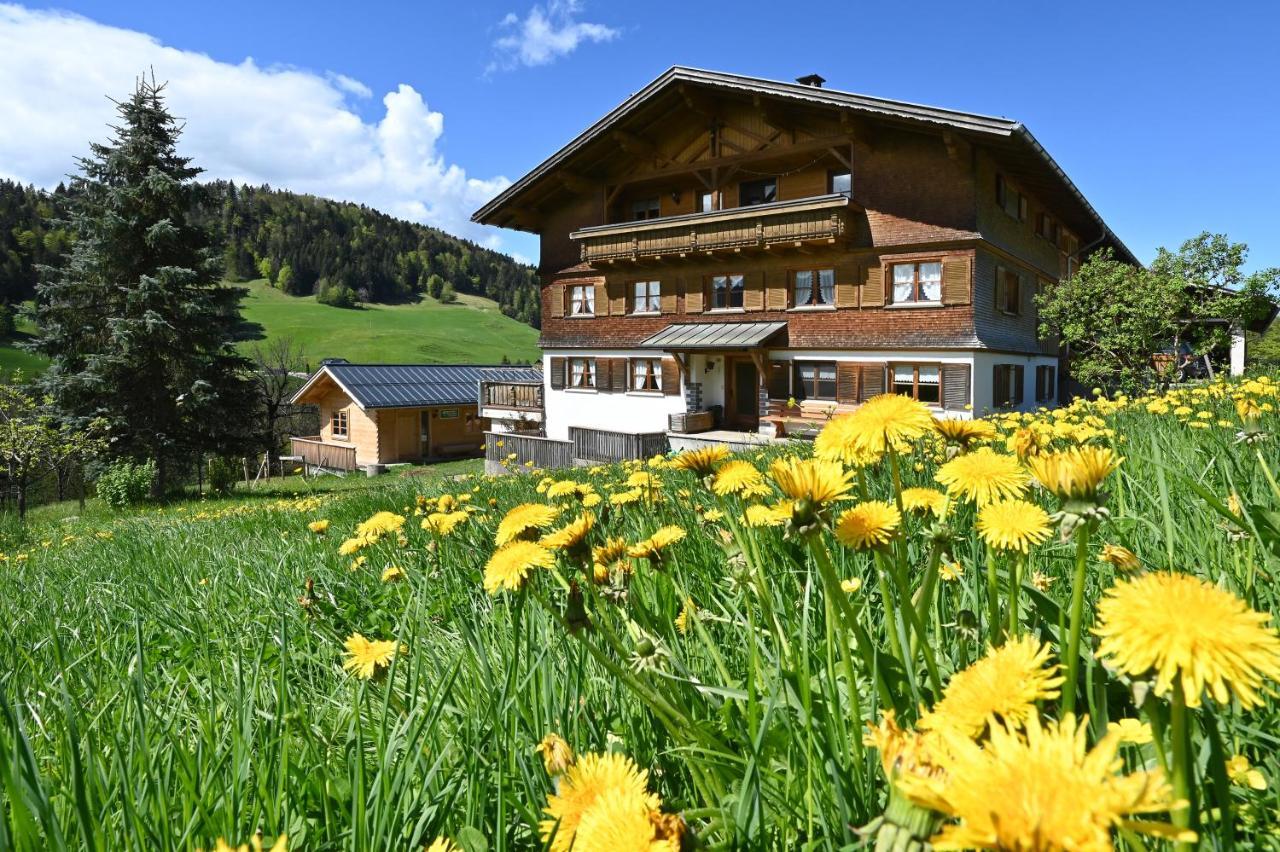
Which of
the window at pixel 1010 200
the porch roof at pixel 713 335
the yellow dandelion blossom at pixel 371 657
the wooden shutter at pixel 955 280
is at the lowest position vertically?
the yellow dandelion blossom at pixel 371 657

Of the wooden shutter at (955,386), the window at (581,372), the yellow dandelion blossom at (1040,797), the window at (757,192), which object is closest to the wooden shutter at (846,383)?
the wooden shutter at (955,386)

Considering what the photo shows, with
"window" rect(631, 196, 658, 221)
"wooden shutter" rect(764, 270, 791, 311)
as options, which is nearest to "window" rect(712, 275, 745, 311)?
"wooden shutter" rect(764, 270, 791, 311)

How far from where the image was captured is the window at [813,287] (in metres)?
21.3

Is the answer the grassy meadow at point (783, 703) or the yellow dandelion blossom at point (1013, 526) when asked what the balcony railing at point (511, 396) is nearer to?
the grassy meadow at point (783, 703)

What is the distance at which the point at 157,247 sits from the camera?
931 inches

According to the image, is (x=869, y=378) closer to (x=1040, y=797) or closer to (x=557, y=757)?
(x=557, y=757)

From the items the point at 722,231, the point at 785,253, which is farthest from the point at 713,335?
the point at 785,253

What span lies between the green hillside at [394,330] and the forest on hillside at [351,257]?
317cm

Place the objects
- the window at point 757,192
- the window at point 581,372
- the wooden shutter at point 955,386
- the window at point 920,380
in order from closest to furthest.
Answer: the wooden shutter at point 955,386, the window at point 920,380, the window at point 757,192, the window at point 581,372

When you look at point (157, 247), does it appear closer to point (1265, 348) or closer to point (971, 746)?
point (971, 746)

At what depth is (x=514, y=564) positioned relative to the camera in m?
1.40

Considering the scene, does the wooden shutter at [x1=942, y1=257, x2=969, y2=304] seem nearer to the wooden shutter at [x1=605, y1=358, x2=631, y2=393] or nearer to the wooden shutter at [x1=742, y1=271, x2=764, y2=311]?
the wooden shutter at [x1=742, y1=271, x2=764, y2=311]

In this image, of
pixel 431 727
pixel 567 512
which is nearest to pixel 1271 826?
pixel 431 727

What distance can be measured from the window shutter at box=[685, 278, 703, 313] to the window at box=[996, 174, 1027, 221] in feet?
31.3
